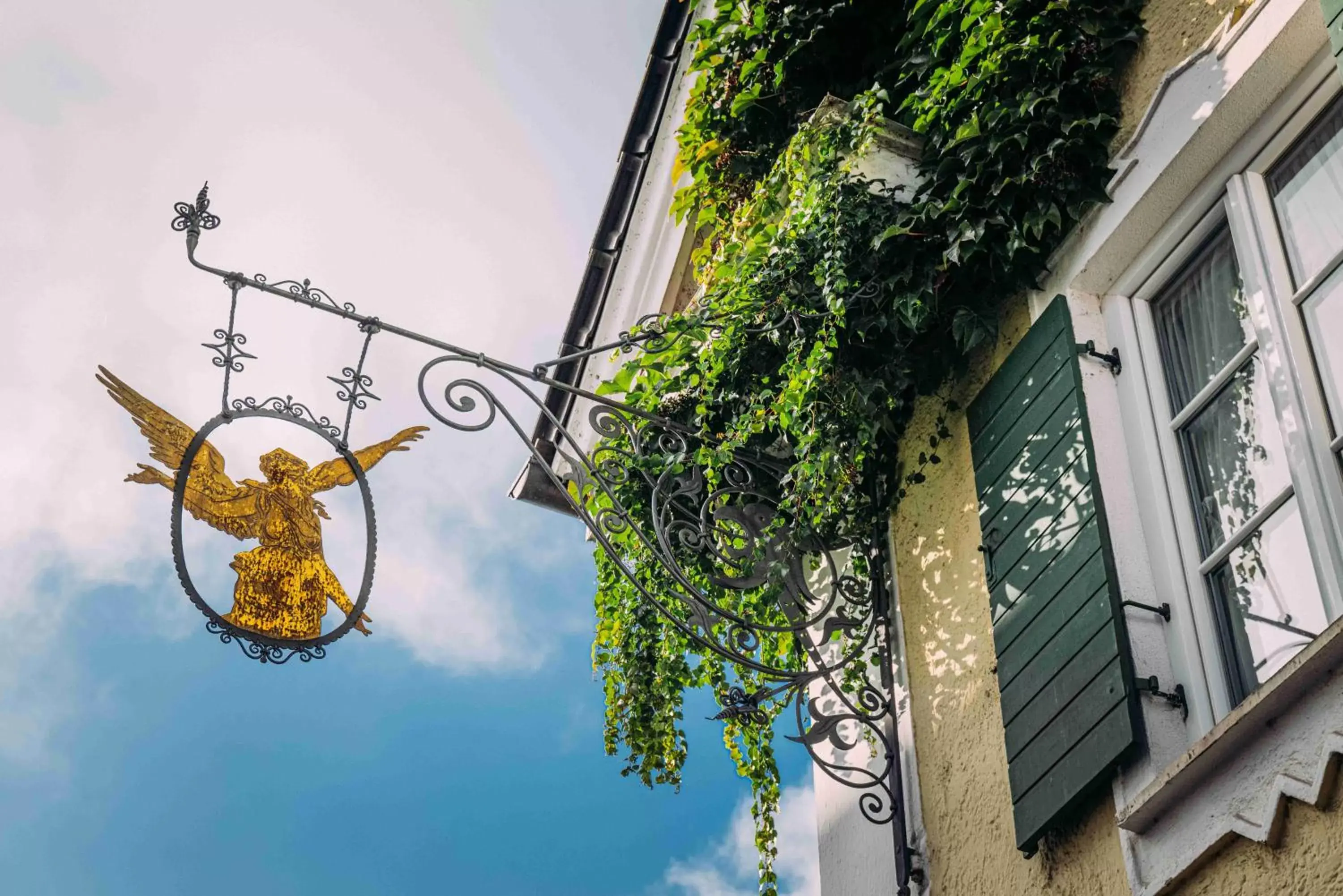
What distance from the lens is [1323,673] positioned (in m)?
2.97

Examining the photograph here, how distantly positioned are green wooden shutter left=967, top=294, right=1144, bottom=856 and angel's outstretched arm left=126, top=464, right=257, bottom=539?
211cm

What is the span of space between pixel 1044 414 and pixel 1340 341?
875 mm

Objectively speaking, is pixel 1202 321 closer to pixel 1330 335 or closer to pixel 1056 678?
pixel 1330 335

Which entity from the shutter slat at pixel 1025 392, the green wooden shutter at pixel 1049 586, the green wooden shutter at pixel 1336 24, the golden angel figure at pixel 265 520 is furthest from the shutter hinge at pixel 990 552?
the golden angel figure at pixel 265 520

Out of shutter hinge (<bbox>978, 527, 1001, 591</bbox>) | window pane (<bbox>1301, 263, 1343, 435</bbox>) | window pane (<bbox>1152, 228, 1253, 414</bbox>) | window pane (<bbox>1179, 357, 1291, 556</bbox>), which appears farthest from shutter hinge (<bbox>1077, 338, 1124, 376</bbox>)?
window pane (<bbox>1301, 263, 1343, 435</bbox>)

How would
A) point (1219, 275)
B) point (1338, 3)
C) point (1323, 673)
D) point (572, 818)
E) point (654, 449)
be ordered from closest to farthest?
point (1323, 673)
point (1338, 3)
point (1219, 275)
point (654, 449)
point (572, 818)

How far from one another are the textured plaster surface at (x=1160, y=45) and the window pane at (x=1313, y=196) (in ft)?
1.54

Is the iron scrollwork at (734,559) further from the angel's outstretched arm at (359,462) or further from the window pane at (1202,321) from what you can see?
the window pane at (1202,321)

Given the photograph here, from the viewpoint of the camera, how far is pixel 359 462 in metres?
4.88

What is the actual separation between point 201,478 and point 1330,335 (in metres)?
3.03

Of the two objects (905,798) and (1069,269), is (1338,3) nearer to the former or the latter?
(1069,269)

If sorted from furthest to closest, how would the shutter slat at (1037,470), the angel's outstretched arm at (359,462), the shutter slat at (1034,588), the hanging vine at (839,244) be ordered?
the angel's outstretched arm at (359,462) < the hanging vine at (839,244) < the shutter slat at (1037,470) < the shutter slat at (1034,588)

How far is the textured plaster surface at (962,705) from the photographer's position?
371cm

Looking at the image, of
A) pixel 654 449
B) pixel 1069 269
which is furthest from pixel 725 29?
pixel 1069 269
